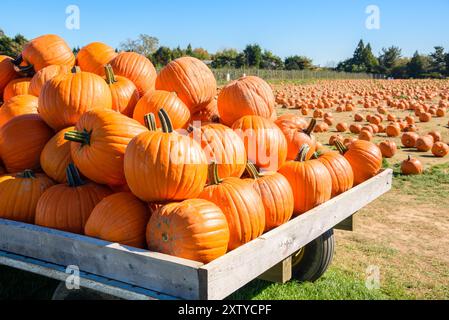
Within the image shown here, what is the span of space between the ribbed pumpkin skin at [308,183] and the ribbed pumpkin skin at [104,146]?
108cm

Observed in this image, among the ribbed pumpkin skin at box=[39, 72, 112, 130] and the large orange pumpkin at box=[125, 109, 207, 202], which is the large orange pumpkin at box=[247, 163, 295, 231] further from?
the ribbed pumpkin skin at box=[39, 72, 112, 130]

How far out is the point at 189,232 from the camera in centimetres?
221

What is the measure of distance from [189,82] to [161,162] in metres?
1.38

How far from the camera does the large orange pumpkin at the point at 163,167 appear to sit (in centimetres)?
240

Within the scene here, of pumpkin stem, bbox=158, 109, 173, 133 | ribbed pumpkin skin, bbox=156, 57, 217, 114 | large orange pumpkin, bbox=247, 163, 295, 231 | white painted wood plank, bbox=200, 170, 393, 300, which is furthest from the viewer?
ribbed pumpkin skin, bbox=156, 57, 217, 114

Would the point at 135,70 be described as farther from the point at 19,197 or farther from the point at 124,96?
the point at 19,197

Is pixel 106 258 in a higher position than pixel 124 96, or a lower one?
lower

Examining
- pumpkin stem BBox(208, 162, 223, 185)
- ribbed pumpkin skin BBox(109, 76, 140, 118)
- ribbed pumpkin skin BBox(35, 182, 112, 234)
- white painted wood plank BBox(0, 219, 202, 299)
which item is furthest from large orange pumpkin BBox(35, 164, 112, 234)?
ribbed pumpkin skin BBox(109, 76, 140, 118)

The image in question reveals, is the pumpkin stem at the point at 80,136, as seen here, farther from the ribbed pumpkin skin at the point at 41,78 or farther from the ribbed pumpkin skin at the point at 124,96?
the ribbed pumpkin skin at the point at 41,78

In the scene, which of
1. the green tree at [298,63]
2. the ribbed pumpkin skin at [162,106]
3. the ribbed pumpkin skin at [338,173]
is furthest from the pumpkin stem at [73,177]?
the green tree at [298,63]

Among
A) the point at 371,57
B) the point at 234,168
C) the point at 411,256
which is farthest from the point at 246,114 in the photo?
the point at 371,57

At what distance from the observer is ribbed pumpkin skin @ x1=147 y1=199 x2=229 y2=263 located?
7.22ft

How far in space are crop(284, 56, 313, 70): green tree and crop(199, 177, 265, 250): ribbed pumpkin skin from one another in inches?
2913

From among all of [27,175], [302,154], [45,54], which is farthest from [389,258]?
[45,54]
